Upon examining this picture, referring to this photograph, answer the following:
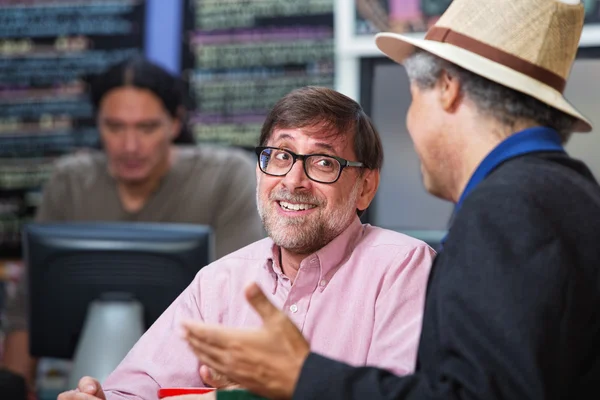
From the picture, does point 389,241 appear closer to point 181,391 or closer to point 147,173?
point 181,391

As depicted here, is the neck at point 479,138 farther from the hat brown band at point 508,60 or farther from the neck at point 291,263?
the neck at point 291,263

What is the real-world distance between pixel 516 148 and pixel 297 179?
0.41 m

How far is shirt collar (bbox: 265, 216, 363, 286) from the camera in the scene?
5.02 feet

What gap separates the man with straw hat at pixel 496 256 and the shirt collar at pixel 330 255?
0.94ft

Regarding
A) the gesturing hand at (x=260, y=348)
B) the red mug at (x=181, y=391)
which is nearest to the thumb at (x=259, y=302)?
the gesturing hand at (x=260, y=348)

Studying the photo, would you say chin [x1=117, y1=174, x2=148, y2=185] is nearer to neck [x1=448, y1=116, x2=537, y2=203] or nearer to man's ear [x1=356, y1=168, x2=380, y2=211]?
man's ear [x1=356, y1=168, x2=380, y2=211]

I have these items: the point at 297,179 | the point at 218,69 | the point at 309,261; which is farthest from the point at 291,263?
the point at 218,69

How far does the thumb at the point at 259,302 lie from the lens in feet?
3.71

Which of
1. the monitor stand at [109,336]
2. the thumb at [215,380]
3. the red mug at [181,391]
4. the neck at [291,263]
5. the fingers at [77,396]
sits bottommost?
the monitor stand at [109,336]

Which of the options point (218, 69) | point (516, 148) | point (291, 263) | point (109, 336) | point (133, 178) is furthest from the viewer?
point (218, 69)

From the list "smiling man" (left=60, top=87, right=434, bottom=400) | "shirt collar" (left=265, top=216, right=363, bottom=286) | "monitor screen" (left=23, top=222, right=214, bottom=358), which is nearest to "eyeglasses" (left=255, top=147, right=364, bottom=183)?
"smiling man" (left=60, top=87, right=434, bottom=400)

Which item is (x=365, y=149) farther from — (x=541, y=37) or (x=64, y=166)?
(x=64, y=166)

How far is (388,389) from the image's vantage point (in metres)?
1.13

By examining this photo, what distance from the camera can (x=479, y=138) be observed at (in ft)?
4.18
